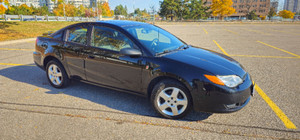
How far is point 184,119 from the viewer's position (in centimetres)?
315

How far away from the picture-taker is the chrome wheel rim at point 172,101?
3000mm

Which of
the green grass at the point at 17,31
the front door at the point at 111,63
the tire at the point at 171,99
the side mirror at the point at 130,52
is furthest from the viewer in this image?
the green grass at the point at 17,31

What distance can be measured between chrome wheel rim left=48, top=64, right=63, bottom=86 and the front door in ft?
2.90

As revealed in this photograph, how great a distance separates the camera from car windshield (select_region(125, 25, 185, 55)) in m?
3.44

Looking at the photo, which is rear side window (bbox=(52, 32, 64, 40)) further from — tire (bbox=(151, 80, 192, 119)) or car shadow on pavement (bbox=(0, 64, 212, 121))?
tire (bbox=(151, 80, 192, 119))

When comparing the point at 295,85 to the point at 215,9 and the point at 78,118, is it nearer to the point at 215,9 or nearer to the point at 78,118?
the point at 78,118

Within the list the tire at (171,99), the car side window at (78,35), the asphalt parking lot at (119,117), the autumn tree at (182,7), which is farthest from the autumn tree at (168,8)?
the tire at (171,99)

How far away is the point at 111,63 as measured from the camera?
3.51m

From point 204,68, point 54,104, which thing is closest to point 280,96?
point 204,68

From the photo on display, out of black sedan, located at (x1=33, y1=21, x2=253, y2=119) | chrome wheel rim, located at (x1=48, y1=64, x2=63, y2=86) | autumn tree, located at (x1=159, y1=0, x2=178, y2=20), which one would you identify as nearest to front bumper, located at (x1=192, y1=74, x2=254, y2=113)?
black sedan, located at (x1=33, y1=21, x2=253, y2=119)

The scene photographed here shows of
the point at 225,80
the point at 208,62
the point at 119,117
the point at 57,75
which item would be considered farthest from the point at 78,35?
the point at 225,80

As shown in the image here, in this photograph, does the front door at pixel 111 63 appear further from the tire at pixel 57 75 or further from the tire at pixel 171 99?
the tire at pixel 57 75

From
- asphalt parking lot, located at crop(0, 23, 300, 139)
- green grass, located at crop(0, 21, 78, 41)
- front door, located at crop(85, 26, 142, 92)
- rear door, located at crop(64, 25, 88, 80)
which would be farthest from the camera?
green grass, located at crop(0, 21, 78, 41)

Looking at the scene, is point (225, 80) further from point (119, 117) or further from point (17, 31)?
point (17, 31)
